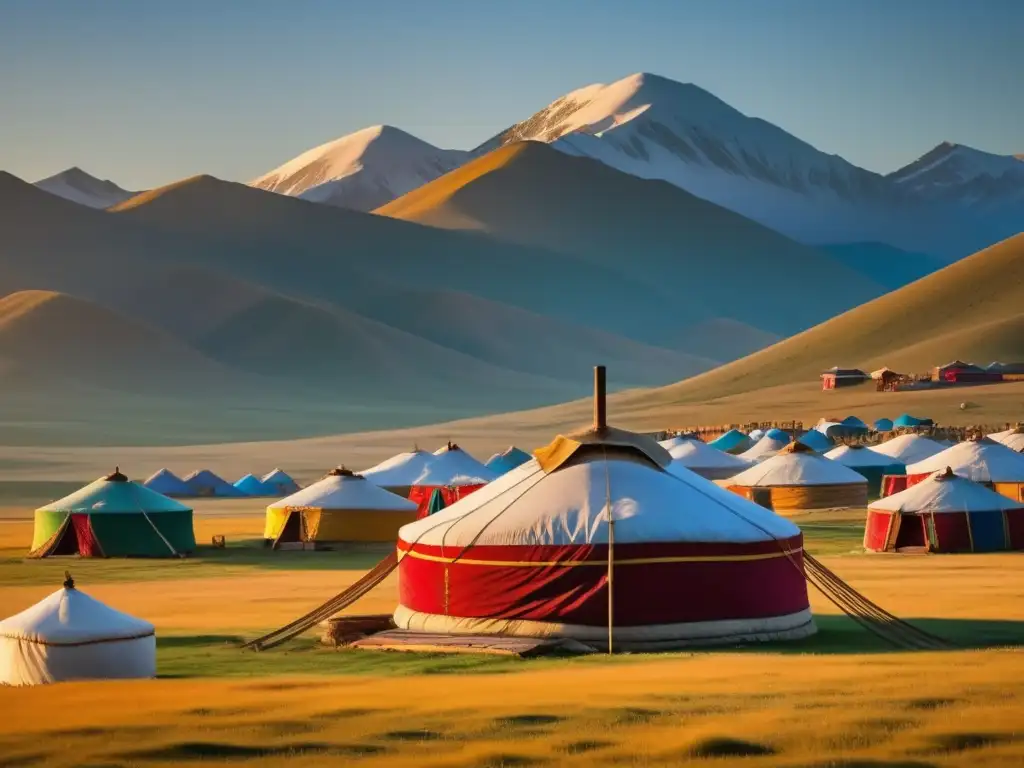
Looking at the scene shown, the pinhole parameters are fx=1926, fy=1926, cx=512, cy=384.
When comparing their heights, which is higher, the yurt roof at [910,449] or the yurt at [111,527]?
the yurt roof at [910,449]

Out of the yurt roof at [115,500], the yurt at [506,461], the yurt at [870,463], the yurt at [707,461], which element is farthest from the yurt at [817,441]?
the yurt roof at [115,500]

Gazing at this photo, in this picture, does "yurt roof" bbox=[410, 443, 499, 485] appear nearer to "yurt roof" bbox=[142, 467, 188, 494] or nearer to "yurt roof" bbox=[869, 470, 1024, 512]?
"yurt roof" bbox=[869, 470, 1024, 512]

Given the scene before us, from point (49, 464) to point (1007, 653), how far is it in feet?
216

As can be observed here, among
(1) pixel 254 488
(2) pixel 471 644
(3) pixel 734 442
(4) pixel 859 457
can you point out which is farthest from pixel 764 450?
(2) pixel 471 644

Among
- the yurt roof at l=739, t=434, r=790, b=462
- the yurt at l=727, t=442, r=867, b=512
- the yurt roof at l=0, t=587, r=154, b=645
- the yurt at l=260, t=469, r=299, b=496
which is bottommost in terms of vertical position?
the yurt roof at l=0, t=587, r=154, b=645

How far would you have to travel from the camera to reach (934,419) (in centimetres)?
8281

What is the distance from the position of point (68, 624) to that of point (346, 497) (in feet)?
68.5

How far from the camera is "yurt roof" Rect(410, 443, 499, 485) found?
43.3 metres

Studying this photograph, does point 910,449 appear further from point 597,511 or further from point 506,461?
point 597,511

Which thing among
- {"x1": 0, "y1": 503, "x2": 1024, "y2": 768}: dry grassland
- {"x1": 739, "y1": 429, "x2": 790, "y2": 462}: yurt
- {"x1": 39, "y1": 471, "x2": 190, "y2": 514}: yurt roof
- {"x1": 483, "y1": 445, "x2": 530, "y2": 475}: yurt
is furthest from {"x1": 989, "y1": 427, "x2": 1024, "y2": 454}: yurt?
{"x1": 0, "y1": 503, "x2": 1024, "y2": 768}: dry grassland

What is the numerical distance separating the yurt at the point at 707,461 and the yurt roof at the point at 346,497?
627 inches

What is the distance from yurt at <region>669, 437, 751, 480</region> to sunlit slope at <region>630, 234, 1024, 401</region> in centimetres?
5924

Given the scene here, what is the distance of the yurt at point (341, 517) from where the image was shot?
35.9 meters

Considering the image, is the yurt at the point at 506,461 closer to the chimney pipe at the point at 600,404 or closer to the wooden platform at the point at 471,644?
the chimney pipe at the point at 600,404
